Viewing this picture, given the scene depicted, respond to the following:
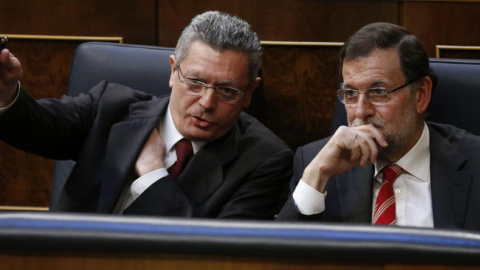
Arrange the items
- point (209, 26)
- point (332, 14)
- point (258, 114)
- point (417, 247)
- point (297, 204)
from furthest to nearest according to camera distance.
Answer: point (332, 14), point (258, 114), point (209, 26), point (297, 204), point (417, 247)

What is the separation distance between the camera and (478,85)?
1.16m

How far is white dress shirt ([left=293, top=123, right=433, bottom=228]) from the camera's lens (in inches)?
40.6

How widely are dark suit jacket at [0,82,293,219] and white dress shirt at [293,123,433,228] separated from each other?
99 mm

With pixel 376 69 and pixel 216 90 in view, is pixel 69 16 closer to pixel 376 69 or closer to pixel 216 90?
pixel 216 90

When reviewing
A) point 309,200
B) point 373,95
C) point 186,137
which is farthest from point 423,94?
point 186,137

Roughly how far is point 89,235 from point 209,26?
2.34ft

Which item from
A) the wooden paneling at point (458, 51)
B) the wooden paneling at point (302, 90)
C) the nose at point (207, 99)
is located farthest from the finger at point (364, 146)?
the wooden paneling at point (458, 51)

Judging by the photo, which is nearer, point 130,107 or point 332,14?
point 130,107

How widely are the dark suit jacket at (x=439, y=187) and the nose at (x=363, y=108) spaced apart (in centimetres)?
8

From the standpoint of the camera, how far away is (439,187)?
1.06 meters

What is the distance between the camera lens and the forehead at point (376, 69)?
1.10 m

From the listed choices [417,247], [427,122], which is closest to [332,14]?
[427,122]

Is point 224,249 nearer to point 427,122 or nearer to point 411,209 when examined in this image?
point 411,209

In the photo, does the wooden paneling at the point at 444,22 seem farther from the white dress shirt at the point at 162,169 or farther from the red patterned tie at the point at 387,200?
the white dress shirt at the point at 162,169
